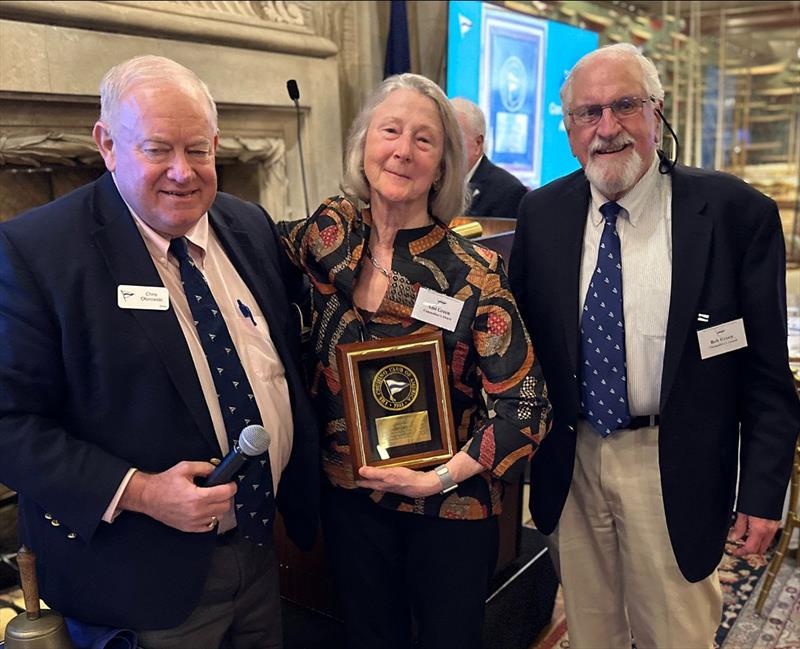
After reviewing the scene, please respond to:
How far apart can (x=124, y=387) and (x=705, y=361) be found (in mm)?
1159

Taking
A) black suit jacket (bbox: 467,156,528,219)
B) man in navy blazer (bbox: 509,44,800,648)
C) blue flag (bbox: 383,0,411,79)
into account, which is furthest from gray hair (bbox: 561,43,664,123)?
blue flag (bbox: 383,0,411,79)

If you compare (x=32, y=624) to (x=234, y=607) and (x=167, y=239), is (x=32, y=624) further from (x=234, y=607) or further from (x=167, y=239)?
(x=167, y=239)

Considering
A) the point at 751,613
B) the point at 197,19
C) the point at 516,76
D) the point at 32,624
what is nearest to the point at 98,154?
the point at 197,19

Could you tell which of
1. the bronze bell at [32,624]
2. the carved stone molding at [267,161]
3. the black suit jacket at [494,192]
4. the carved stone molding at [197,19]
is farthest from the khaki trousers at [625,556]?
the carved stone molding at [267,161]

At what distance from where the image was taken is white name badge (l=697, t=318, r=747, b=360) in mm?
1562

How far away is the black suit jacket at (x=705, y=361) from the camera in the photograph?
5.13ft

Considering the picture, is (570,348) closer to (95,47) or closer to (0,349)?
(0,349)

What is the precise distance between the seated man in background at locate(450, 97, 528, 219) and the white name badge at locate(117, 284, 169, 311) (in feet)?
7.89

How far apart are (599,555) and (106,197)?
137 cm

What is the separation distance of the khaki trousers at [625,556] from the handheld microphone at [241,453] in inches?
32.1

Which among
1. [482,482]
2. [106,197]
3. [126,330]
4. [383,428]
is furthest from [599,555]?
[106,197]

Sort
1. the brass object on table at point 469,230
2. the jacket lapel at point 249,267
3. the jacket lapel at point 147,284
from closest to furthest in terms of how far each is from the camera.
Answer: the jacket lapel at point 147,284, the jacket lapel at point 249,267, the brass object on table at point 469,230

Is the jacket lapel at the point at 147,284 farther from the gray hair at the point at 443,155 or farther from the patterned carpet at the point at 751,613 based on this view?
the patterned carpet at the point at 751,613

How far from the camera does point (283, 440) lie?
154 centimetres
